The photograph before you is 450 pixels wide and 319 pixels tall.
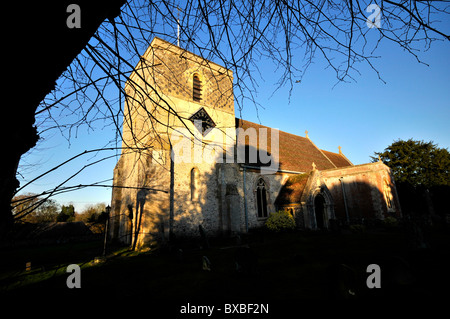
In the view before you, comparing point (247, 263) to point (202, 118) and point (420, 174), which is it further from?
point (420, 174)

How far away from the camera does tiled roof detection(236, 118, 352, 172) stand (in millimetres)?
19281

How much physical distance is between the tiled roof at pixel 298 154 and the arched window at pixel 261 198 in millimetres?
2602

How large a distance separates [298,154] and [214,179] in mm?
11378

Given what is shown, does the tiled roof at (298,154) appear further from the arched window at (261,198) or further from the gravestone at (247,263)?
the gravestone at (247,263)

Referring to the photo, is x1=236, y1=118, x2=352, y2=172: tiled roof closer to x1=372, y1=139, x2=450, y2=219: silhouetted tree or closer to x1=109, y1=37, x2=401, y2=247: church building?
x1=109, y1=37, x2=401, y2=247: church building

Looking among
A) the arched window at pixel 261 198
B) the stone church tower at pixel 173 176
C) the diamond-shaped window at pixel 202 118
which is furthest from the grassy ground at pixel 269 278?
the diamond-shaped window at pixel 202 118

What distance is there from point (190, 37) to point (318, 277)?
6.42 m

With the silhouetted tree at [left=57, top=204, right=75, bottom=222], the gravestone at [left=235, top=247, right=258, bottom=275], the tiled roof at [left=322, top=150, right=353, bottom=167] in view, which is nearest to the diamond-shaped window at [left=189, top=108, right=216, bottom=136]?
the gravestone at [left=235, top=247, right=258, bottom=275]

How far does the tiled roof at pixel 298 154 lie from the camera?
19.3m

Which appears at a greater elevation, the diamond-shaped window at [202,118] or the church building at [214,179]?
the diamond-shaped window at [202,118]

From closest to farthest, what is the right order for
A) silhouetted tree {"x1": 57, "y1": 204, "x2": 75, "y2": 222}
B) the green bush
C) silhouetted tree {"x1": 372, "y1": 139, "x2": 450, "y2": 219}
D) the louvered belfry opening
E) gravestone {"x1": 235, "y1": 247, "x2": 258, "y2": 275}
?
gravestone {"x1": 235, "y1": 247, "x2": 258, "y2": 275}, the green bush, the louvered belfry opening, silhouetted tree {"x1": 372, "y1": 139, "x2": 450, "y2": 219}, silhouetted tree {"x1": 57, "y1": 204, "x2": 75, "y2": 222}

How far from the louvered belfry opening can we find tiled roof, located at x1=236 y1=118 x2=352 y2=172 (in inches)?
163

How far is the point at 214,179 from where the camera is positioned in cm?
1415
